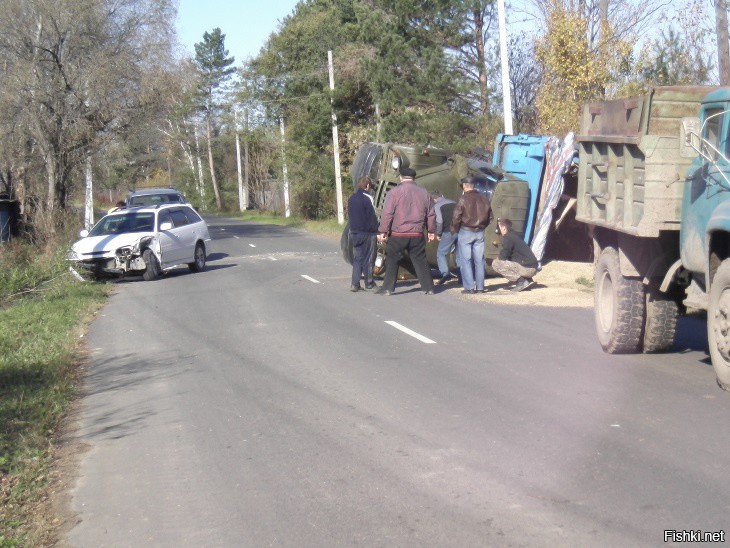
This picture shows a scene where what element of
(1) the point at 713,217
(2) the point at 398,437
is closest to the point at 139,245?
(2) the point at 398,437

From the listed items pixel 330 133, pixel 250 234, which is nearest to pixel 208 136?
pixel 330 133

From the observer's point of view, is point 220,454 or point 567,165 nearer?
point 220,454

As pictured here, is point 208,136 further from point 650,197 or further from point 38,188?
point 650,197

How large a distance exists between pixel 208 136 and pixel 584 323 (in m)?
70.0

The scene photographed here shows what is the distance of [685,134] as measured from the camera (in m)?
7.20

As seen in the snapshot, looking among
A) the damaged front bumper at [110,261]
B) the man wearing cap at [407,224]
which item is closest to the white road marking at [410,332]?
the man wearing cap at [407,224]

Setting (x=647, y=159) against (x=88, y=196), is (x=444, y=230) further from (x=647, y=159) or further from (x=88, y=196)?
(x=88, y=196)

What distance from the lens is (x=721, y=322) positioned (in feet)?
23.9

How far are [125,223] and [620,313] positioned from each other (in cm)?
1432

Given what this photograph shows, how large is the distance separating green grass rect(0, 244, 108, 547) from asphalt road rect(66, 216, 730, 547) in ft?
1.01

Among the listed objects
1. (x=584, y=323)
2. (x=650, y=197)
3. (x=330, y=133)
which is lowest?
(x=584, y=323)

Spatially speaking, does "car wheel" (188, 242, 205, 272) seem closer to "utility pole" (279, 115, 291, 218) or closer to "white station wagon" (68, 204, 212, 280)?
"white station wagon" (68, 204, 212, 280)

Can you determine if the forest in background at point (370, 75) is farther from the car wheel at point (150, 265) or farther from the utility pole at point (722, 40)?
the car wheel at point (150, 265)

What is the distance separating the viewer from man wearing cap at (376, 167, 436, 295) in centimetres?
1459
